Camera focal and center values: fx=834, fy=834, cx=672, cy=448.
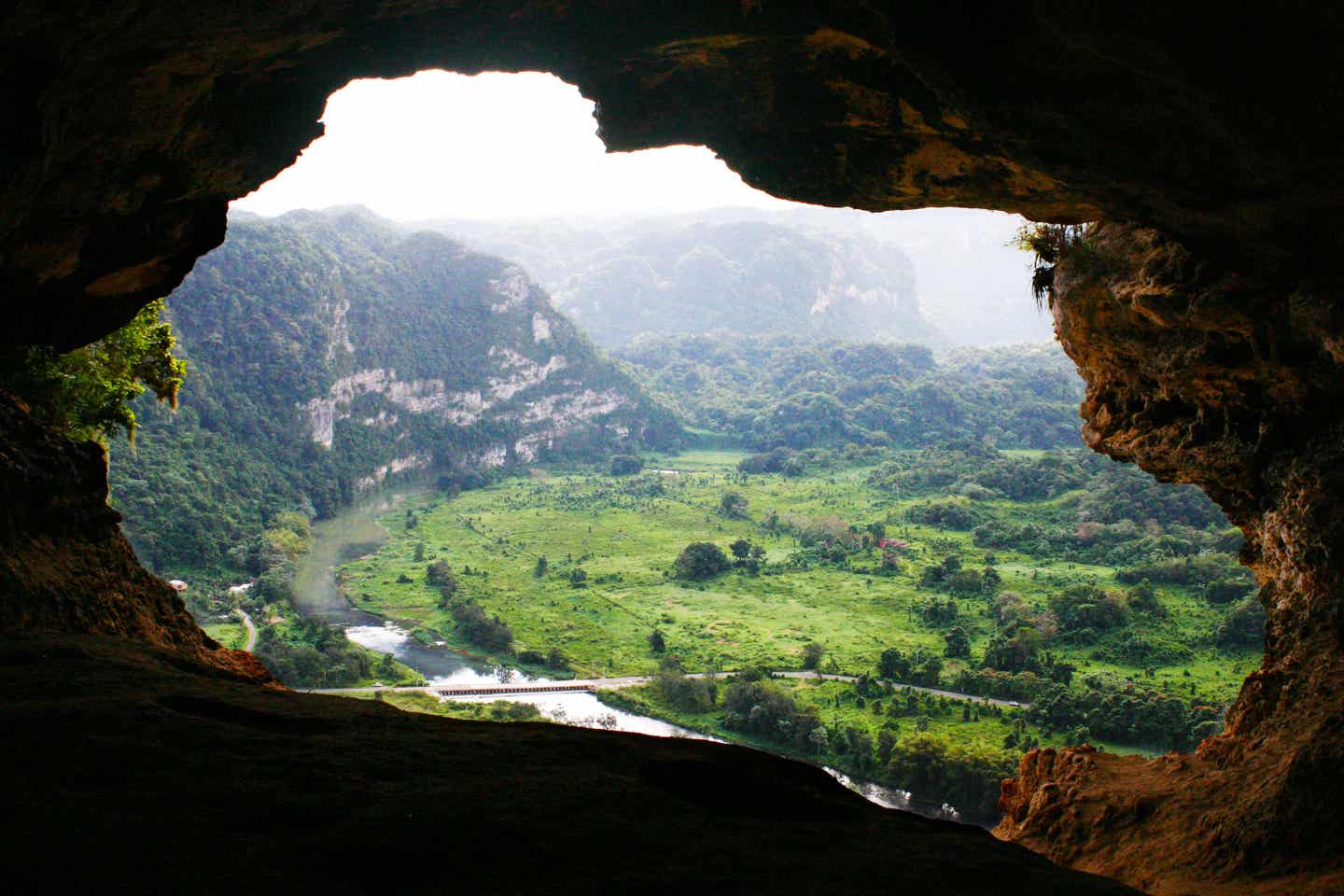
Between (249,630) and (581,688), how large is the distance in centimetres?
2349

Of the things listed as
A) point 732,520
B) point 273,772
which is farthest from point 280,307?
point 273,772

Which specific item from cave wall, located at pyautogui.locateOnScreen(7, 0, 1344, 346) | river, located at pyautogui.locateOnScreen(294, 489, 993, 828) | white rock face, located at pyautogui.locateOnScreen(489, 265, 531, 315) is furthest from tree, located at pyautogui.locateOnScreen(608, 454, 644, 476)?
cave wall, located at pyautogui.locateOnScreen(7, 0, 1344, 346)

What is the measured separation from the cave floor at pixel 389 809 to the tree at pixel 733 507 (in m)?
90.1

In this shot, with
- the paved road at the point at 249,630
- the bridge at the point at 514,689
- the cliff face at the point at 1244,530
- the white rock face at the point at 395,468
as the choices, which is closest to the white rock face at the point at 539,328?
the white rock face at the point at 395,468

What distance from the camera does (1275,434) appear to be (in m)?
9.92

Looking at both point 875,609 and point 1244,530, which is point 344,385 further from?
point 1244,530

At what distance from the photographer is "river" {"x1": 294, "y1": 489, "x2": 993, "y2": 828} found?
121ft

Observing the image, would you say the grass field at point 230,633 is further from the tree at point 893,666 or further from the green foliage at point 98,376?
the green foliage at point 98,376

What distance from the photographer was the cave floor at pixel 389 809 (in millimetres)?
3812

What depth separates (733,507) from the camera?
3883 inches

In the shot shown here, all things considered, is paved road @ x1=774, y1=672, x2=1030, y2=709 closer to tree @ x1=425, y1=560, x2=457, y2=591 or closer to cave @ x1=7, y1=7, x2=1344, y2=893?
tree @ x1=425, y1=560, x2=457, y2=591

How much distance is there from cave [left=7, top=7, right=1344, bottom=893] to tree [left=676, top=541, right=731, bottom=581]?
194 ft

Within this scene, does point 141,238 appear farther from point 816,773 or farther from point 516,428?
point 516,428

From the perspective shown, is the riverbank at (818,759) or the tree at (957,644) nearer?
the riverbank at (818,759)
